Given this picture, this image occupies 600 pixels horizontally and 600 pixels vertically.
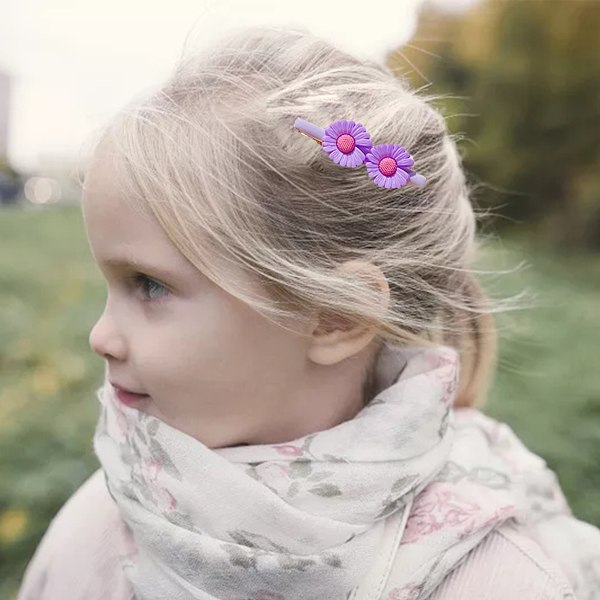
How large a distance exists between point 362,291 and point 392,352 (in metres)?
0.20

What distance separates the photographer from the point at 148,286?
129 cm

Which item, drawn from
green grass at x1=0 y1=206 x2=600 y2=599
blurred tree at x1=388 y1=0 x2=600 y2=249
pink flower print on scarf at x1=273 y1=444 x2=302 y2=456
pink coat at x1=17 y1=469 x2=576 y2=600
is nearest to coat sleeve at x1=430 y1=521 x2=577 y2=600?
pink coat at x1=17 y1=469 x2=576 y2=600

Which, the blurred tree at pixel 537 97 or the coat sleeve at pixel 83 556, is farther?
the blurred tree at pixel 537 97

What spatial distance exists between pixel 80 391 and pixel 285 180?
7.76 ft

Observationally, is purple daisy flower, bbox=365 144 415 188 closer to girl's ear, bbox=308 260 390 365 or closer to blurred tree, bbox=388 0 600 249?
girl's ear, bbox=308 260 390 365

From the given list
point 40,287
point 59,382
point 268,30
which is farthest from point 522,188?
point 268,30

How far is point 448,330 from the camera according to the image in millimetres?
1542

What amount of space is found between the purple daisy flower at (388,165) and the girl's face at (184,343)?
0.24 m

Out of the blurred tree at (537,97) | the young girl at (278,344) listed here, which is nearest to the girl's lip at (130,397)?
the young girl at (278,344)

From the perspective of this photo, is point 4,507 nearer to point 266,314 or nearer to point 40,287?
point 266,314

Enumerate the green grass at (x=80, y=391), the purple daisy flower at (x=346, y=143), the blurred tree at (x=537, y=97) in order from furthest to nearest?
the blurred tree at (x=537, y=97) < the green grass at (x=80, y=391) < the purple daisy flower at (x=346, y=143)

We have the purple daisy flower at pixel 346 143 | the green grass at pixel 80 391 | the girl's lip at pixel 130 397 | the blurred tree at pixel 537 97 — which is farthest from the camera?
the blurred tree at pixel 537 97

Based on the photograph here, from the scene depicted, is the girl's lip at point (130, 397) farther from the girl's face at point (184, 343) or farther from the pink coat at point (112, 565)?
the pink coat at point (112, 565)

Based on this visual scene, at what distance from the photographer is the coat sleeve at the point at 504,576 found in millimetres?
1259
